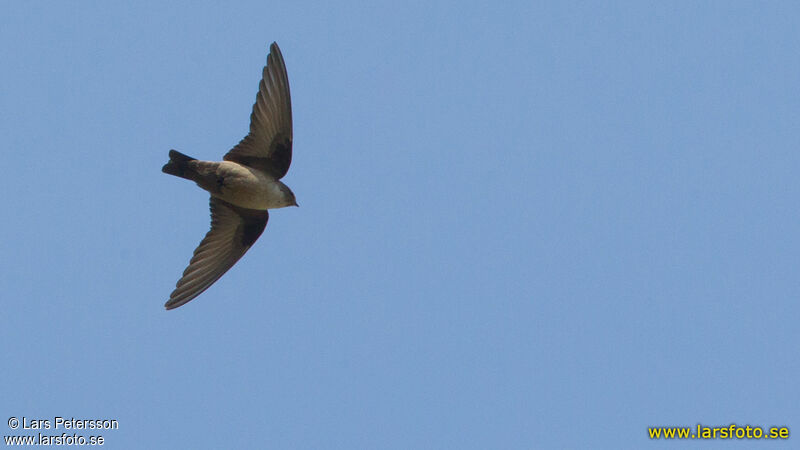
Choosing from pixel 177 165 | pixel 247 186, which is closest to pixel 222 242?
pixel 247 186

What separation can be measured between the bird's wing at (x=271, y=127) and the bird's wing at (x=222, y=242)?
1.76 ft

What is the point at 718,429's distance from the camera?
8516mm

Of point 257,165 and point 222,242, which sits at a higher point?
point 257,165

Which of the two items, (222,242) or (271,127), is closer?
(271,127)

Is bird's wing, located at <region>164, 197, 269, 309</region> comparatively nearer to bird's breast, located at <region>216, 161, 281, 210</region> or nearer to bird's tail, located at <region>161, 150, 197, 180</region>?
bird's breast, located at <region>216, 161, 281, 210</region>

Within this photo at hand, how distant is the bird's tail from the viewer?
28.7 feet

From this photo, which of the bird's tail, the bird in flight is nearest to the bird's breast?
the bird in flight

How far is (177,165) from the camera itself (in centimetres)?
875

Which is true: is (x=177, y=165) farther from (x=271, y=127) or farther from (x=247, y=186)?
(x=271, y=127)

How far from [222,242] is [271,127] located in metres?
1.20

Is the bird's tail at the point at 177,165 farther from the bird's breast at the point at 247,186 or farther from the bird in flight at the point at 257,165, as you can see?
the bird's breast at the point at 247,186

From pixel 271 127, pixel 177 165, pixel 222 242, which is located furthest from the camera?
pixel 222 242

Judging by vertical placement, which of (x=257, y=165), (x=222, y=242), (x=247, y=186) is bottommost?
(x=222, y=242)

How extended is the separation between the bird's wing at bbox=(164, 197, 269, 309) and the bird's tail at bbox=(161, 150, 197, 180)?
1.96 feet
